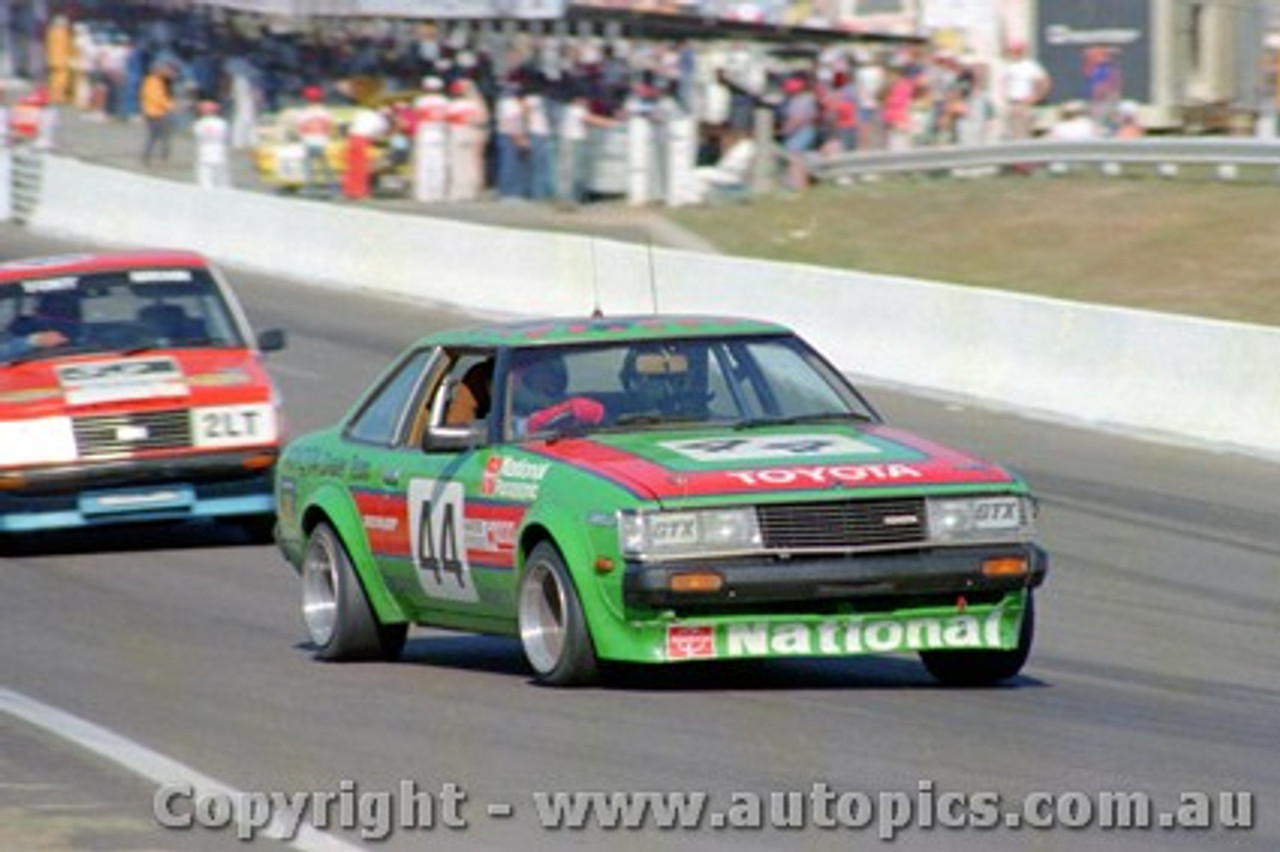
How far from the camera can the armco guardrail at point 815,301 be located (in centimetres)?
2152

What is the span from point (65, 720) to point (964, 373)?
51.2 feet

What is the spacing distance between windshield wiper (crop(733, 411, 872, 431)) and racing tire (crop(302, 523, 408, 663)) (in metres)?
1.83

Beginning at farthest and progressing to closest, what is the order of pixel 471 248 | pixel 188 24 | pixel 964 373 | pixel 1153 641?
pixel 188 24
pixel 471 248
pixel 964 373
pixel 1153 641

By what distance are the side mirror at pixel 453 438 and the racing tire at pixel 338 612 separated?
967 millimetres

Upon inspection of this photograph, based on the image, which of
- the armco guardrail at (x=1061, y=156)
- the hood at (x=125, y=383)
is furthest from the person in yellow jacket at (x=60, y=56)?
the hood at (x=125, y=383)

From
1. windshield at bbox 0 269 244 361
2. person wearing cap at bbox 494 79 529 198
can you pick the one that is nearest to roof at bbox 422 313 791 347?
windshield at bbox 0 269 244 361

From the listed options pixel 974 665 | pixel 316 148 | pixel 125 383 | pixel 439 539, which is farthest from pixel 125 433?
pixel 316 148

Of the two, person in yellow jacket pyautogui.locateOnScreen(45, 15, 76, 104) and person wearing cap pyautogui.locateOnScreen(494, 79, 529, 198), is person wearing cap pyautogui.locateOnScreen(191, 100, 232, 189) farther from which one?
person in yellow jacket pyautogui.locateOnScreen(45, 15, 76, 104)

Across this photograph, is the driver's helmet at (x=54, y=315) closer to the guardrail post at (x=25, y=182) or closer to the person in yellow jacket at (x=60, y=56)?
the guardrail post at (x=25, y=182)

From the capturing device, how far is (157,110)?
45500 millimetres

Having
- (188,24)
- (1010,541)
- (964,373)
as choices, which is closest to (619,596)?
(1010,541)

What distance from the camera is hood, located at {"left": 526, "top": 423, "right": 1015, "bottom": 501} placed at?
964 centimetres

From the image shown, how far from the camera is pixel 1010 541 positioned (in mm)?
9859

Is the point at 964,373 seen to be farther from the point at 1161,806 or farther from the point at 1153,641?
the point at 1161,806
